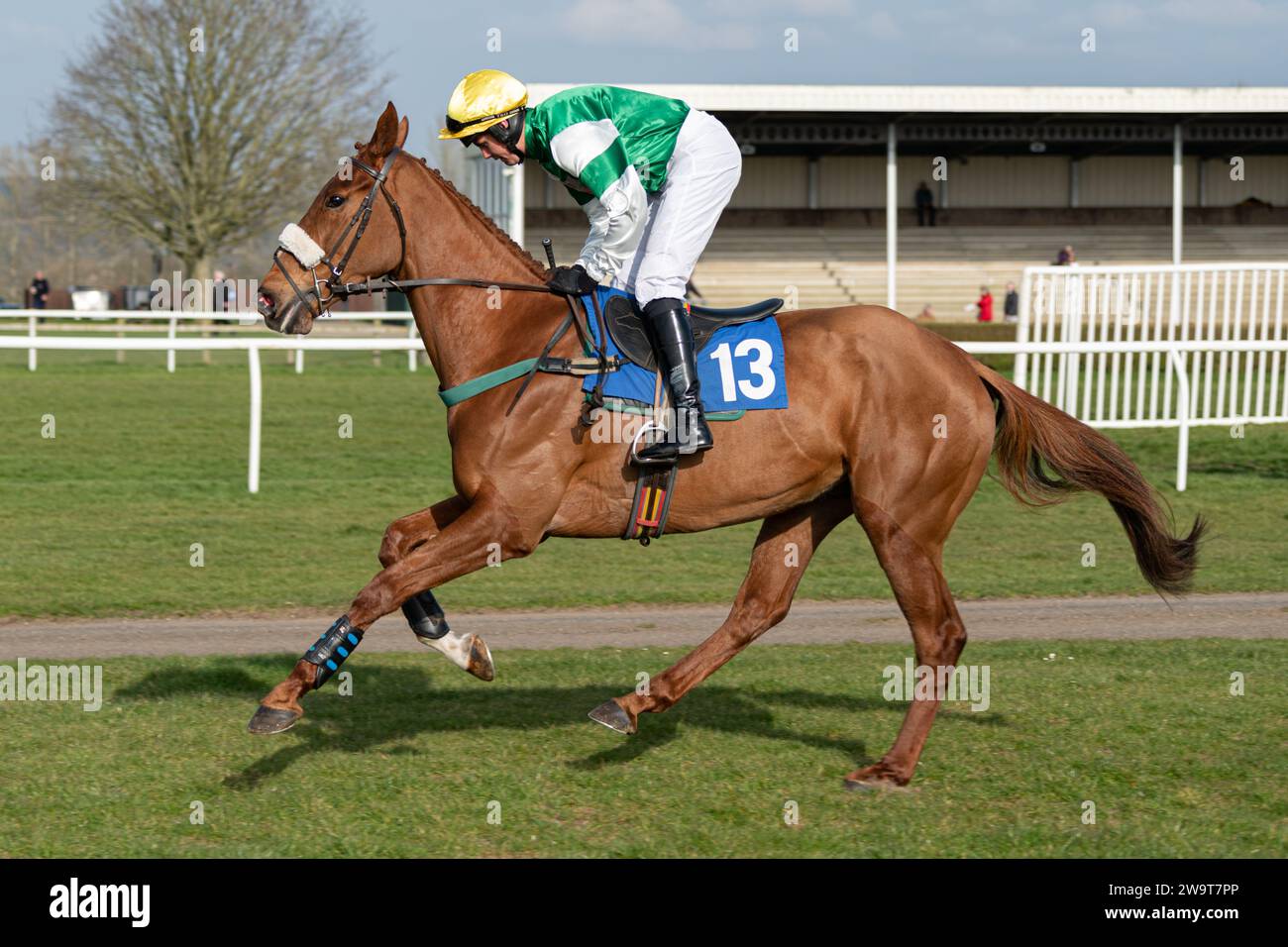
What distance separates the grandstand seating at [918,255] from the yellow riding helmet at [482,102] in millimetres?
26056

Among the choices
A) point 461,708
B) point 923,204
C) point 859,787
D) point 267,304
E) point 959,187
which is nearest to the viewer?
point 859,787

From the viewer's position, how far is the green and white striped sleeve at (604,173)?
15.3 ft

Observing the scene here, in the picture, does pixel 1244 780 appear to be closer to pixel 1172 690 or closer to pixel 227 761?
pixel 1172 690

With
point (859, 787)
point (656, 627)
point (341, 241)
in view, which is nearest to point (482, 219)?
point (341, 241)

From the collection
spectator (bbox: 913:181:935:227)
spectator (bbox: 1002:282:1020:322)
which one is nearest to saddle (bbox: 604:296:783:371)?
spectator (bbox: 1002:282:1020:322)

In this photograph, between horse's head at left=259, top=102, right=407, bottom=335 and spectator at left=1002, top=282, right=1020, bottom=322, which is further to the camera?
spectator at left=1002, top=282, right=1020, bottom=322

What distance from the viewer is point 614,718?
189 inches

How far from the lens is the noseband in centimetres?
472

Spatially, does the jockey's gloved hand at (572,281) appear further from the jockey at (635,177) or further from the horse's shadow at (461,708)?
the horse's shadow at (461,708)

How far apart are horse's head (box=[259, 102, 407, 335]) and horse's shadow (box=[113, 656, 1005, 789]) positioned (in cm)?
144

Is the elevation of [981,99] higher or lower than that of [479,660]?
higher

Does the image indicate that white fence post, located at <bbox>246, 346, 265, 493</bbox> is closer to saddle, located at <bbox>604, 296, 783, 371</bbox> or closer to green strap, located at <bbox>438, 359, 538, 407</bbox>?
green strap, located at <bbox>438, 359, 538, 407</bbox>

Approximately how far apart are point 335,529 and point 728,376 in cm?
555

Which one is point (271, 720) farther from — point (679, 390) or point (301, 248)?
point (679, 390)
